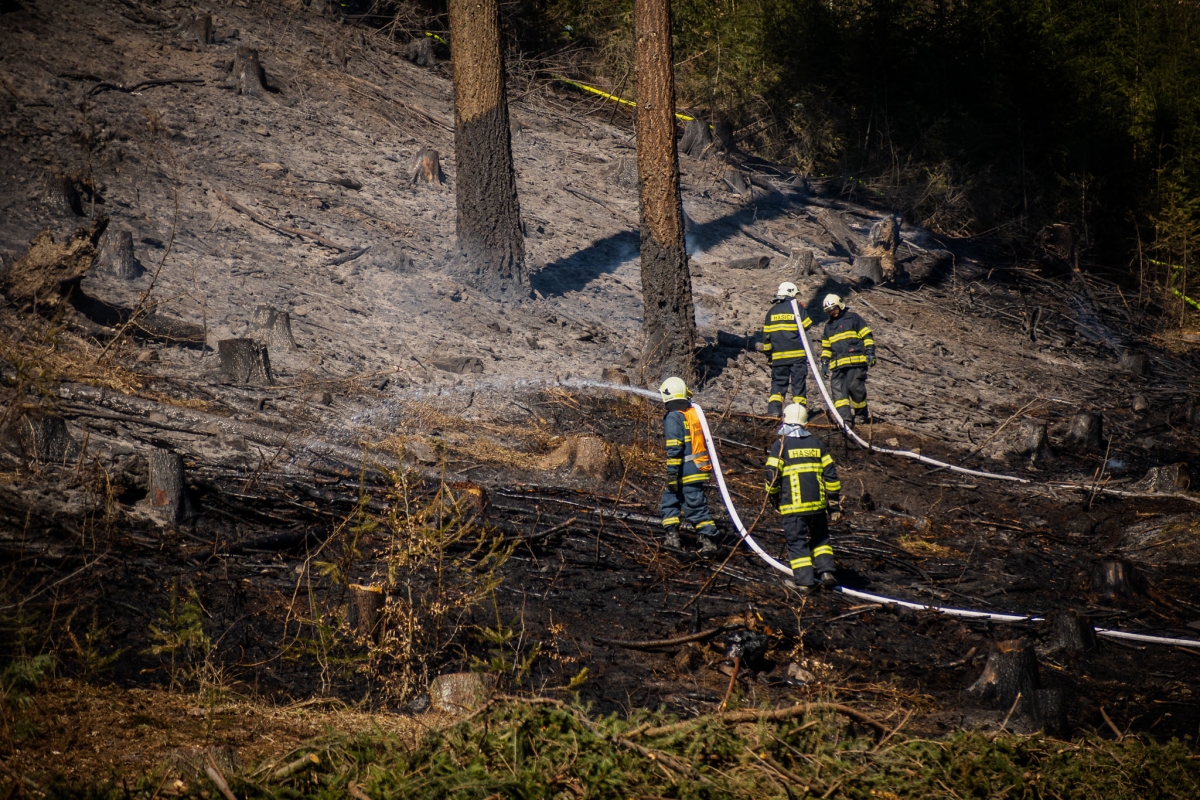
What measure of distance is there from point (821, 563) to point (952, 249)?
479 inches

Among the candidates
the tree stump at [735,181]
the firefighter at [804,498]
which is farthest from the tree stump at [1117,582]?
the tree stump at [735,181]

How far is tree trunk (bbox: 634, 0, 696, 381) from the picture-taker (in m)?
9.92

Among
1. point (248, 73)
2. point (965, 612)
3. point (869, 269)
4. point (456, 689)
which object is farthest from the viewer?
point (869, 269)

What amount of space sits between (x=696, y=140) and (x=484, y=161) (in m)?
6.71

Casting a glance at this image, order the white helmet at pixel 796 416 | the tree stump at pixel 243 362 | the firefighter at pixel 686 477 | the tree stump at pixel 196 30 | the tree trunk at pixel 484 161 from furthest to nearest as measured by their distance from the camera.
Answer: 1. the tree stump at pixel 196 30
2. the tree trunk at pixel 484 161
3. the tree stump at pixel 243 362
4. the firefighter at pixel 686 477
5. the white helmet at pixel 796 416

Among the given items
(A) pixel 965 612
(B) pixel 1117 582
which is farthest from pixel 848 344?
(A) pixel 965 612

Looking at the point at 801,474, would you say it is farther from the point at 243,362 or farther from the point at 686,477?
the point at 243,362

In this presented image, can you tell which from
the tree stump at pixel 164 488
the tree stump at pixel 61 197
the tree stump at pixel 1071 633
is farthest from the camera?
the tree stump at pixel 61 197

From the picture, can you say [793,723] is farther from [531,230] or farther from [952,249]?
[952,249]

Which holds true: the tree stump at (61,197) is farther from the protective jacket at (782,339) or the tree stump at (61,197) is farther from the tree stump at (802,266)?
the tree stump at (802,266)

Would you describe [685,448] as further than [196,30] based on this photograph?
No

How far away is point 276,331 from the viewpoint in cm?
931

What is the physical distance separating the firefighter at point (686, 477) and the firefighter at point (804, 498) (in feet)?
2.11

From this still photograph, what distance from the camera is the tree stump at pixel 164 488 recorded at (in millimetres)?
5848
